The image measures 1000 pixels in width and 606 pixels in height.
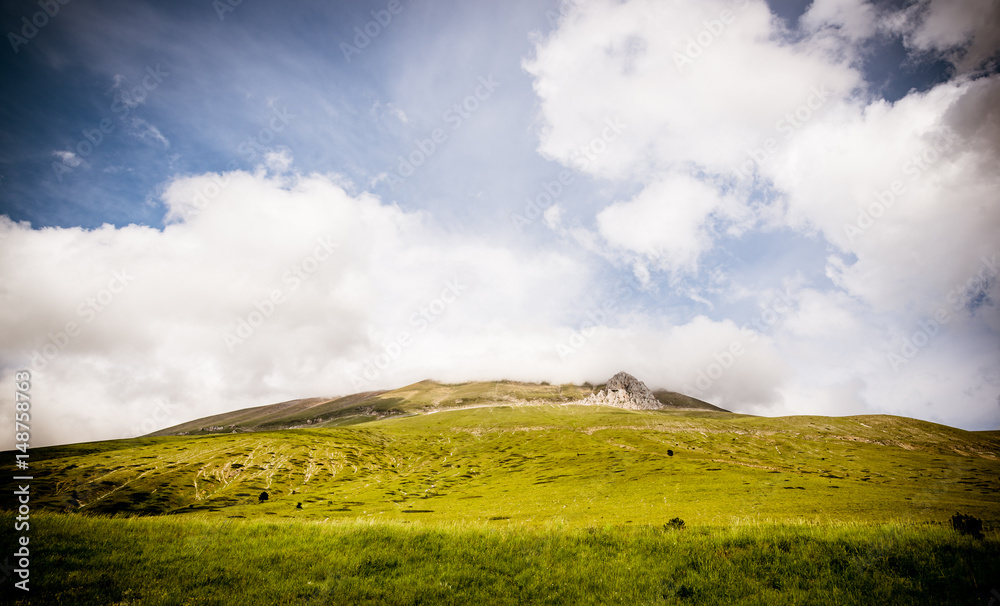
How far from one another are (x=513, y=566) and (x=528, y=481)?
94.7 meters

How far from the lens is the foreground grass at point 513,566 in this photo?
10258mm

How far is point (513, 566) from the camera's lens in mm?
12680

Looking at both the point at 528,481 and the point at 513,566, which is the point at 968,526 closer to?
the point at 513,566

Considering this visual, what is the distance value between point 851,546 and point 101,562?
79.4 ft

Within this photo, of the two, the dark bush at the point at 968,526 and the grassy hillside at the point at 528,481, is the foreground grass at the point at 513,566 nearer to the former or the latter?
the dark bush at the point at 968,526

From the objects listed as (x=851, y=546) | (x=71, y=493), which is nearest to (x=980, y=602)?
(x=851, y=546)

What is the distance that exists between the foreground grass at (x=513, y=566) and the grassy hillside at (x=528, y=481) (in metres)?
15.3

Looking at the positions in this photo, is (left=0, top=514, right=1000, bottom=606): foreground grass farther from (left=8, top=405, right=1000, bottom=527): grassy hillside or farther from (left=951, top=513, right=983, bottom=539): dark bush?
(left=8, top=405, right=1000, bottom=527): grassy hillside

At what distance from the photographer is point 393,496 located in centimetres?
8994

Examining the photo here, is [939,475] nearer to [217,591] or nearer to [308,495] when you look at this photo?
[217,591]

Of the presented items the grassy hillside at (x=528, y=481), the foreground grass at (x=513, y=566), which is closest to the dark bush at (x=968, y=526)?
the foreground grass at (x=513, y=566)

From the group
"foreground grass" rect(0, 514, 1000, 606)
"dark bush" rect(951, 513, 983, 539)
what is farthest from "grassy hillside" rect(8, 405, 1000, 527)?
"foreground grass" rect(0, 514, 1000, 606)

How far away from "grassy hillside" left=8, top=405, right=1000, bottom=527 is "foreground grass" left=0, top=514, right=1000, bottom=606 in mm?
15256

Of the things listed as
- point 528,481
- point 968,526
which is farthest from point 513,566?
point 528,481
